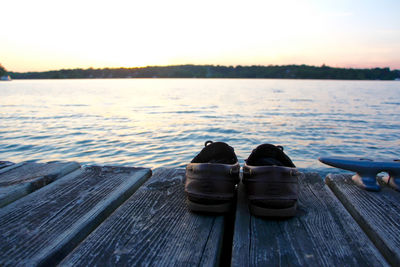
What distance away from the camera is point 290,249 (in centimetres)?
141

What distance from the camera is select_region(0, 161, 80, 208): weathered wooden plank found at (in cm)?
199

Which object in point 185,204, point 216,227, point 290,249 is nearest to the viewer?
point 290,249

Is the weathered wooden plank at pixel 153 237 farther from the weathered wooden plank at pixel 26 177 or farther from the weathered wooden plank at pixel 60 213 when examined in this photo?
the weathered wooden plank at pixel 26 177

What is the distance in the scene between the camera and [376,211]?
1780 mm

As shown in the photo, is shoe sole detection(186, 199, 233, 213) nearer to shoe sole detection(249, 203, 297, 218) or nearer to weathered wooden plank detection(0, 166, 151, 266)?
shoe sole detection(249, 203, 297, 218)

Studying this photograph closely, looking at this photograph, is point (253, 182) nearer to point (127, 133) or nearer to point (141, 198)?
point (141, 198)

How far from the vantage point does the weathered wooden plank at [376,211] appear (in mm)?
1434

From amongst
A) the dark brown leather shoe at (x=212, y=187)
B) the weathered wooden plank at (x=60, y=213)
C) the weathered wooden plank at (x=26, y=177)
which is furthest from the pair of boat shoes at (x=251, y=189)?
the weathered wooden plank at (x=26, y=177)

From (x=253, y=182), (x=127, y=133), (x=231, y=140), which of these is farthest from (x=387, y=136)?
(x=253, y=182)

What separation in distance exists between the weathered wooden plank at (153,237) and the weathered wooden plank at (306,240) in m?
0.14

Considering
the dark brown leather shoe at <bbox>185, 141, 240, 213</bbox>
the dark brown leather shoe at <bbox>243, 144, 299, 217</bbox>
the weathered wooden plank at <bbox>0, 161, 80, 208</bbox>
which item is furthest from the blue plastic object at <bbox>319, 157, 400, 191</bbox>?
the weathered wooden plank at <bbox>0, 161, 80, 208</bbox>

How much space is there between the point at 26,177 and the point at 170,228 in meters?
1.36

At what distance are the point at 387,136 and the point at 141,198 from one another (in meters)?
11.2

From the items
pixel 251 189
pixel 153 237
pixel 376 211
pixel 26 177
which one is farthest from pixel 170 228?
pixel 26 177
